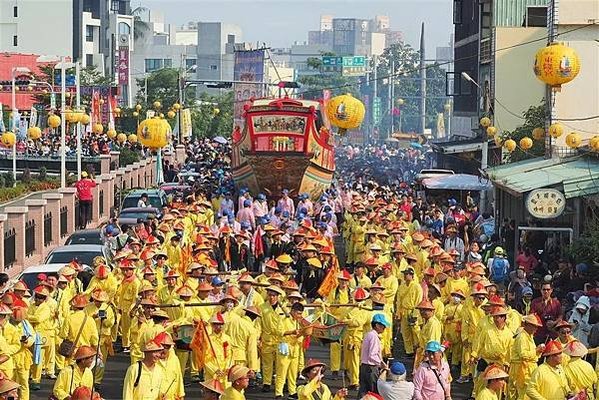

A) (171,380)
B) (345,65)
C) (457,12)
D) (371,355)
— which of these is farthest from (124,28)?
(171,380)

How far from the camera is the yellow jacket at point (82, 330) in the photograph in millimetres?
18141

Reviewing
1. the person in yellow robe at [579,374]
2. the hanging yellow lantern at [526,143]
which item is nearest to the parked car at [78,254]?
the person in yellow robe at [579,374]

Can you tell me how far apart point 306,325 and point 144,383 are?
5120mm

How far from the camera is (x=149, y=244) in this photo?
24781mm

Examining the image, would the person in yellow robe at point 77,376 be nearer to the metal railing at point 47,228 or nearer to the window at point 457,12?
the metal railing at point 47,228

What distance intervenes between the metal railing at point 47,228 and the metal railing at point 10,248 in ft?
11.9

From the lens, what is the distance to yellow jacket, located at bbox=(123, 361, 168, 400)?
13297 millimetres

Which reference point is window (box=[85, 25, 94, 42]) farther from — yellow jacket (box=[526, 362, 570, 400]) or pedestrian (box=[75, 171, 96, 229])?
yellow jacket (box=[526, 362, 570, 400])

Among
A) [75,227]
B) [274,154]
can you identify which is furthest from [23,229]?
[274,154]

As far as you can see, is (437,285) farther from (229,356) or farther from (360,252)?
(360,252)

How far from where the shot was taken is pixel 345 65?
6142 inches

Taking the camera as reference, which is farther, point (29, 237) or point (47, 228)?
point (47, 228)

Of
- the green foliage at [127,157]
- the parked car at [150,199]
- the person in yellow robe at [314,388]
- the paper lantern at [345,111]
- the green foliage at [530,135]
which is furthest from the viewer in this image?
the green foliage at [127,157]

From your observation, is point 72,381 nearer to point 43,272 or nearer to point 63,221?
point 43,272
